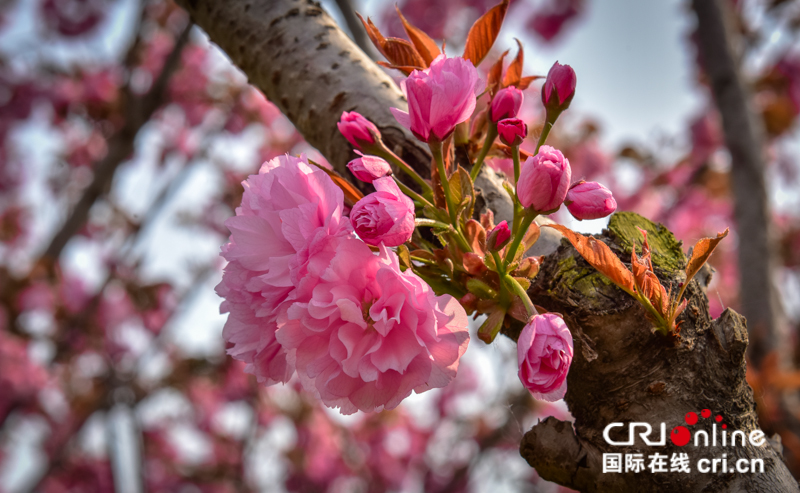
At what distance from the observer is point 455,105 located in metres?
0.59

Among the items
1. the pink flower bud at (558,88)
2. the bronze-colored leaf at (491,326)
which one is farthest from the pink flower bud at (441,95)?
the bronze-colored leaf at (491,326)

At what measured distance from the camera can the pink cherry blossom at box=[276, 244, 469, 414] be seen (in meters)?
0.50

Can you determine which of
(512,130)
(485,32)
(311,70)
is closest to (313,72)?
(311,70)

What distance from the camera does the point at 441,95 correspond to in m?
0.59

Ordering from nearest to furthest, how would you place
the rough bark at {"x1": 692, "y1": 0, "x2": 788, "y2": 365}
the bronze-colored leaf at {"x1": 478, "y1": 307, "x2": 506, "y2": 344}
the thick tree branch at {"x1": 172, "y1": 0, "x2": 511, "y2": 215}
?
the bronze-colored leaf at {"x1": 478, "y1": 307, "x2": 506, "y2": 344}, the thick tree branch at {"x1": 172, "y1": 0, "x2": 511, "y2": 215}, the rough bark at {"x1": 692, "y1": 0, "x2": 788, "y2": 365}

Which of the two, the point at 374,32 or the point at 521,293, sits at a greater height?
the point at 374,32

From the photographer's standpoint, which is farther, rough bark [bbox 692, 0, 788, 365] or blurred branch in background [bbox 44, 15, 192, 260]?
blurred branch in background [bbox 44, 15, 192, 260]

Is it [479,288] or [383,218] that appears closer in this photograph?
[383,218]

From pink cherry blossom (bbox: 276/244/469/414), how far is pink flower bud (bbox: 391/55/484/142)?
195mm

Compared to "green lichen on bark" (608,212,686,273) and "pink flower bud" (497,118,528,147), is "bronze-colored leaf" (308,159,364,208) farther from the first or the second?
"green lichen on bark" (608,212,686,273)

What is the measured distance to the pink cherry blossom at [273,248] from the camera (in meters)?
0.51

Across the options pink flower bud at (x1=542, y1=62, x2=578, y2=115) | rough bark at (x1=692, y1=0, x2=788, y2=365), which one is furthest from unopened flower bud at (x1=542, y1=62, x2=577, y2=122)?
rough bark at (x1=692, y1=0, x2=788, y2=365)

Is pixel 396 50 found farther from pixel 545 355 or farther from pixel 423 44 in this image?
pixel 545 355

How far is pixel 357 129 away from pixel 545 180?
0.89 ft
